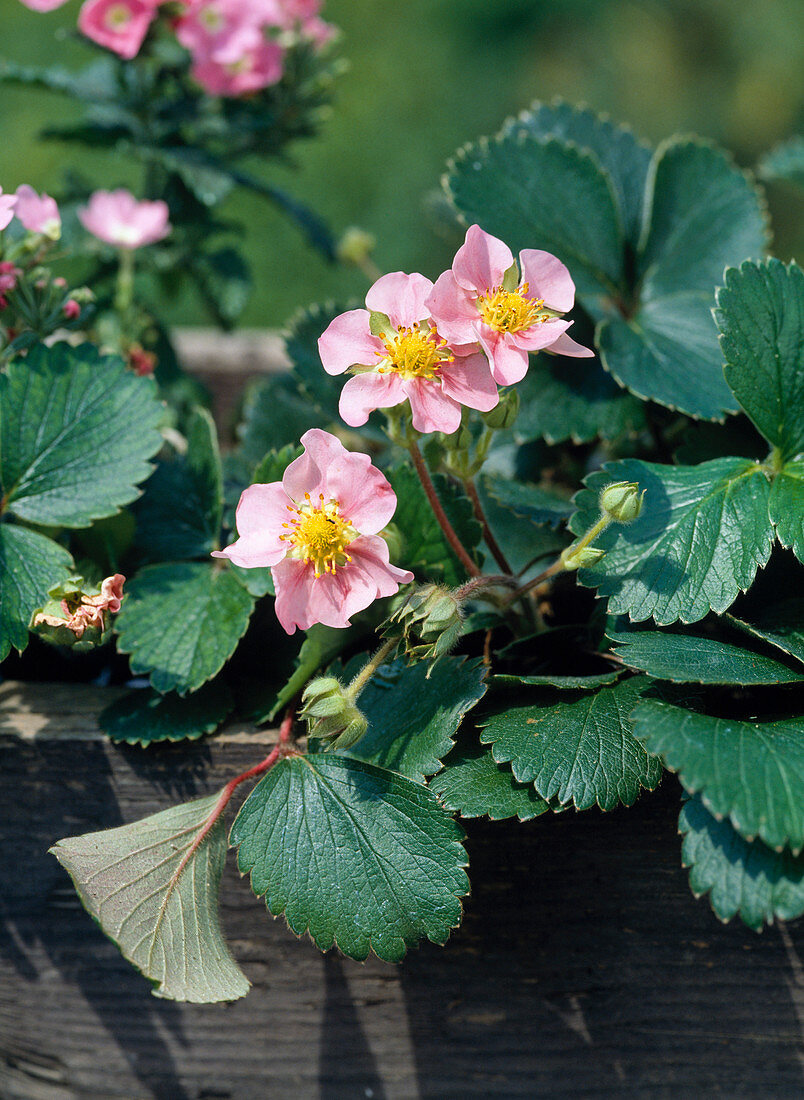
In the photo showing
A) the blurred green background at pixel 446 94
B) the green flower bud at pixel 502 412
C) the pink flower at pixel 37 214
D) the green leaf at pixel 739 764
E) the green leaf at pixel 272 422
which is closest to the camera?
the green leaf at pixel 739 764

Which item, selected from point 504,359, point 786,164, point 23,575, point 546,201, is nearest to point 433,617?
point 504,359

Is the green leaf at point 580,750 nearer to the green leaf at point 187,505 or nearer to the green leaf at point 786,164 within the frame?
the green leaf at point 187,505

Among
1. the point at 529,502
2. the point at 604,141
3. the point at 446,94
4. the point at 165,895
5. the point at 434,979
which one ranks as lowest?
the point at 434,979

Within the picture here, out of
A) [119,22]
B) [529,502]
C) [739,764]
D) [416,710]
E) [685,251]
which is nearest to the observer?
[739,764]

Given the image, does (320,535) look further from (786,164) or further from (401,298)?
(786,164)

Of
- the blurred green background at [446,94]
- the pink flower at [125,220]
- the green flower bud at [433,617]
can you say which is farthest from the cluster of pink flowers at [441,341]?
the blurred green background at [446,94]

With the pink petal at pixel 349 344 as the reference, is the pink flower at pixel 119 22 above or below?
above

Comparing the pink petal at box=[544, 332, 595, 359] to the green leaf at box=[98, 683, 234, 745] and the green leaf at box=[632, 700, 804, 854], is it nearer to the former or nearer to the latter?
the green leaf at box=[632, 700, 804, 854]
